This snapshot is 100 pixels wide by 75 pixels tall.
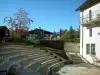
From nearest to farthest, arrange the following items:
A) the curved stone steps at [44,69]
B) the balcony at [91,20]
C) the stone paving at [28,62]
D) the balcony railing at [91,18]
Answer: the stone paving at [28,62] < the curved stone steps at [44,69] < the balcony railing at [91,18] < the balcony at [91,20]

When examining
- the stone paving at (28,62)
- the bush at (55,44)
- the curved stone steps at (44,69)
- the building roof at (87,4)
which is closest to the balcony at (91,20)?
the building roof at (87,4)

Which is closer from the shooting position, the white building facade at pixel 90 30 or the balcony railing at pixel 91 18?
the balcony railing at pixel 91 18

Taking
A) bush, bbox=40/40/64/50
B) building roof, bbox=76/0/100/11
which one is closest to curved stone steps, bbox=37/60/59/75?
building roof, bbox=76/0/100/11

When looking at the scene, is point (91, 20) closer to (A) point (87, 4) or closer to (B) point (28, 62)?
(A) point (87, 4)

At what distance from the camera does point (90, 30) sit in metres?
28.3

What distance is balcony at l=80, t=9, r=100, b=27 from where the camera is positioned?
25381mm

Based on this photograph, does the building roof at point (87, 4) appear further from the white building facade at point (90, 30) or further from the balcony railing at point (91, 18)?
the balcony railing at point (91, 18)

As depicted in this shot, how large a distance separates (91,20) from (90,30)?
2149 mm

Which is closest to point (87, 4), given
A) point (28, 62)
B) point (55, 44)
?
point (55, 44)

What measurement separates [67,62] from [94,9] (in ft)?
25.3

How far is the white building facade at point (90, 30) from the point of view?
2594 cm

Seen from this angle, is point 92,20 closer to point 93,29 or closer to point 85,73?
point 93,29

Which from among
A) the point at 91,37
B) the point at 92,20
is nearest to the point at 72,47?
the point at 91,37

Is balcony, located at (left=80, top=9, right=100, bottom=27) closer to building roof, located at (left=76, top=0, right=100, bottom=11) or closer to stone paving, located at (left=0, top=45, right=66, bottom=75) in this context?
building roof, located at (left=76, top=0, right=100, bottom=11)
